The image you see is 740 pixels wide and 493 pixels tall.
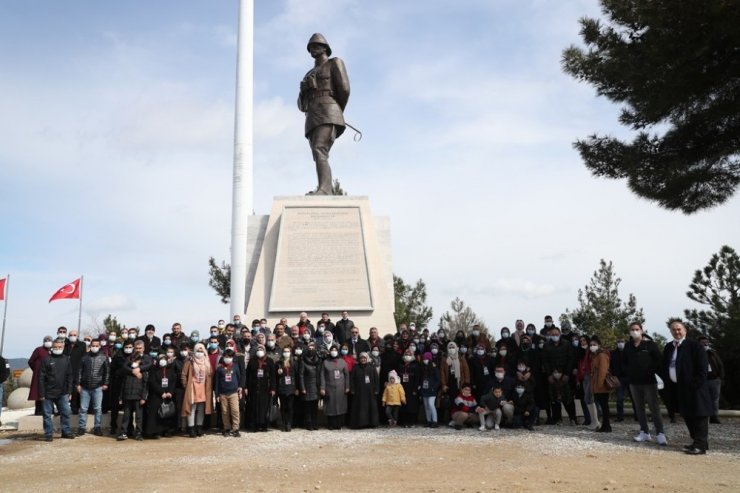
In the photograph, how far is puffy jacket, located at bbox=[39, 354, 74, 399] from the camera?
31.7 ft

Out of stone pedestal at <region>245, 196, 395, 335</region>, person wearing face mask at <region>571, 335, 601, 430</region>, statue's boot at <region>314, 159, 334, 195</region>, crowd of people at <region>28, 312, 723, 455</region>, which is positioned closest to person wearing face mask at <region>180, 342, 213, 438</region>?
crowd of people at <region>28, 312, 723, 455</region>

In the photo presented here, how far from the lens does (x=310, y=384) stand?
34.1ft

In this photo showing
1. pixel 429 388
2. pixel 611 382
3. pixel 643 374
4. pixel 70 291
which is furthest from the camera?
pixel 70 291

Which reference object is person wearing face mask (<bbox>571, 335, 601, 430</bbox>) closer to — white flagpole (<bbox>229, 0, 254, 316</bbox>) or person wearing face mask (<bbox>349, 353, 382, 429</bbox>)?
person wearing face mask (<bbox>349, 353, 382, 429</bbox>)

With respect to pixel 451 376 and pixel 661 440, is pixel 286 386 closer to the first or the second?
pixel 451 376

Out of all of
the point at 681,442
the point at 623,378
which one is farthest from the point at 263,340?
the point at 681,442

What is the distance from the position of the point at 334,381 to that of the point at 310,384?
0.44m

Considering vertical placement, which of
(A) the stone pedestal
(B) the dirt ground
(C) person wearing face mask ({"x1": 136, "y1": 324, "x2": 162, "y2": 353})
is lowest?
(B) the dirt ground

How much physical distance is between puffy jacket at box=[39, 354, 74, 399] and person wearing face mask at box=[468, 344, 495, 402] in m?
6.80

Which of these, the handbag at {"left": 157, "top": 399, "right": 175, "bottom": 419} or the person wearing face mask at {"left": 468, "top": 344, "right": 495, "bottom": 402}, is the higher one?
the person wearing face mask at {"left": 468, "top": 344, "right": 495, "bottom": 402}

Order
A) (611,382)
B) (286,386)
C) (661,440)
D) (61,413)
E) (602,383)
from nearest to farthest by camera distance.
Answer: (661,440)
(611,382)
(602,383)
(61,413)
(286,386)

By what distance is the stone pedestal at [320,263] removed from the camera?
13.4 meters

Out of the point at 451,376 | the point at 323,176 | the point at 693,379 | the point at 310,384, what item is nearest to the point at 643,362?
the point at 693,379

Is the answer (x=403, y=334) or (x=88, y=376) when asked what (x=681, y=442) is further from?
(x=88, y=376)
